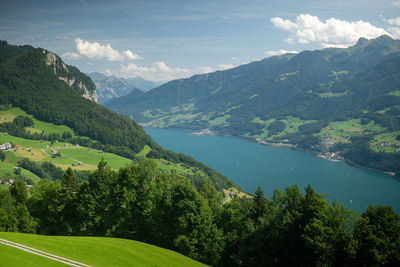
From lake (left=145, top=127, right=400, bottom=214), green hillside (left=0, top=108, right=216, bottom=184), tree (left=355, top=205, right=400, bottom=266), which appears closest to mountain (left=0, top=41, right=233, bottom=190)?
green hillside (left=0, top=108, right=216, bottom=184)

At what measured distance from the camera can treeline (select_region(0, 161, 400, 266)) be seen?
22.2 meters

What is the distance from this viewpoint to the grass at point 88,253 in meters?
15.5

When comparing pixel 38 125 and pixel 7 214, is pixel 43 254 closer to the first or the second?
pixel 7 214

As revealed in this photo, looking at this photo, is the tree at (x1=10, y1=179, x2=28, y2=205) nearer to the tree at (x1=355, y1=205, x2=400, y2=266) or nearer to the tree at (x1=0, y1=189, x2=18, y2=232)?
the tree at (x1=0, y1=189, x2=18, y2=232)

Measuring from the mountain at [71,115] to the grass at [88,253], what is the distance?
348ft

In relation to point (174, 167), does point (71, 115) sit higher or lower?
higher

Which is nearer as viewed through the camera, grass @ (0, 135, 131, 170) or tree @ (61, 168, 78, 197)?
tree @ (61, 168, 78, 197)

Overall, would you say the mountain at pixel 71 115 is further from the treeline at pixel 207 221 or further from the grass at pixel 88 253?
the grass at pixel 88 253

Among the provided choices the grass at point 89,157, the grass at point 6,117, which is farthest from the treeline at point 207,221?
the grass at point 6,117

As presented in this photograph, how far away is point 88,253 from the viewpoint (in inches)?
748

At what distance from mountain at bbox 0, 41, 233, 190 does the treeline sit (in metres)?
96.9

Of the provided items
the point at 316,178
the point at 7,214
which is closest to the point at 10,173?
the point at 7,214

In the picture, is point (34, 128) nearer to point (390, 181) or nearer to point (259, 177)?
point (259, 177)

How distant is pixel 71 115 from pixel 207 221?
6314 inches
